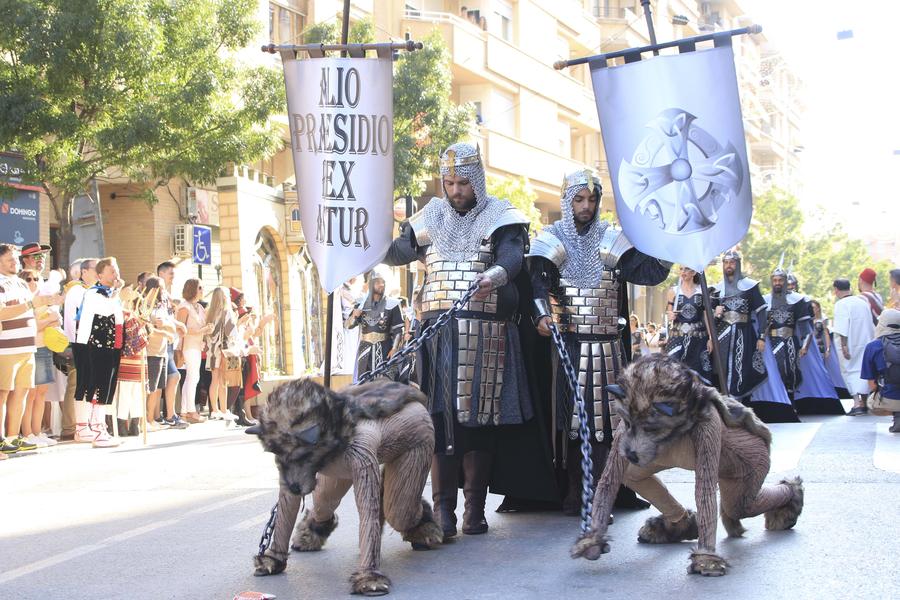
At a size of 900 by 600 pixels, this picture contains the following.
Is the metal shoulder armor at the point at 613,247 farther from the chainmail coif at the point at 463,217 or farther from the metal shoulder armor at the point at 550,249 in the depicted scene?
the chainmail coif at the point at 463,217

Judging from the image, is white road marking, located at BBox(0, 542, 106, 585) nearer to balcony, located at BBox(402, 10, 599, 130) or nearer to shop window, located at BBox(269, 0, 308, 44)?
shop window, located at BBox(269, 0, 308, 44)

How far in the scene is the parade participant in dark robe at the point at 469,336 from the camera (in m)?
6.55

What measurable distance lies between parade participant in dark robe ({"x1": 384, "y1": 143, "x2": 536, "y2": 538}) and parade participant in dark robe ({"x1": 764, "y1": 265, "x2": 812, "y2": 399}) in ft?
33.9

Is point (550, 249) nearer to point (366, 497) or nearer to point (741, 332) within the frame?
point (366, 497)

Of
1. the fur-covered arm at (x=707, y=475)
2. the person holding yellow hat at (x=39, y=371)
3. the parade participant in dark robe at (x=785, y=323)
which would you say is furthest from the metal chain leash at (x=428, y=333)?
the parade participant in dark robe at (x=785, y=323)

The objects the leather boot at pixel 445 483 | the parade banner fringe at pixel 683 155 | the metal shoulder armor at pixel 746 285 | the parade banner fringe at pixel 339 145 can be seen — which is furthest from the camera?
the metal shoulder armor at pixel 746 285

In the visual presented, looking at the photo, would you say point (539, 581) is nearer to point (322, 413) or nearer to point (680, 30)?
point (322, 413)

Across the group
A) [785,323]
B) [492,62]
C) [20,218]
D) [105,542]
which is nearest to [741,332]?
[785,323]

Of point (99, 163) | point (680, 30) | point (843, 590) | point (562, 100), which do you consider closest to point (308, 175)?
point (843, 590)

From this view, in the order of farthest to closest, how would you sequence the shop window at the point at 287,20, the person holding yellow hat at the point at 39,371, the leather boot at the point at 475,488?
the shop window at the point at 287,20 → the person holding yellow hat at the point at 39,371 → the leather boot at the point at 475,488

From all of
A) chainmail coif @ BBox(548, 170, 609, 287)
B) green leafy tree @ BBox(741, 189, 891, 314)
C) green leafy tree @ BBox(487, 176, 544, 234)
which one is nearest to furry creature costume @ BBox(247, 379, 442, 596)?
chainmail coif @ BBox(548, 170, 609, 287)

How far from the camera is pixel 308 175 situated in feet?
24.2

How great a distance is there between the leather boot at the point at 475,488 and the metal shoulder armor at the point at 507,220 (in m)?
1.21

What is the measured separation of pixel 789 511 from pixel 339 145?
3.27m
